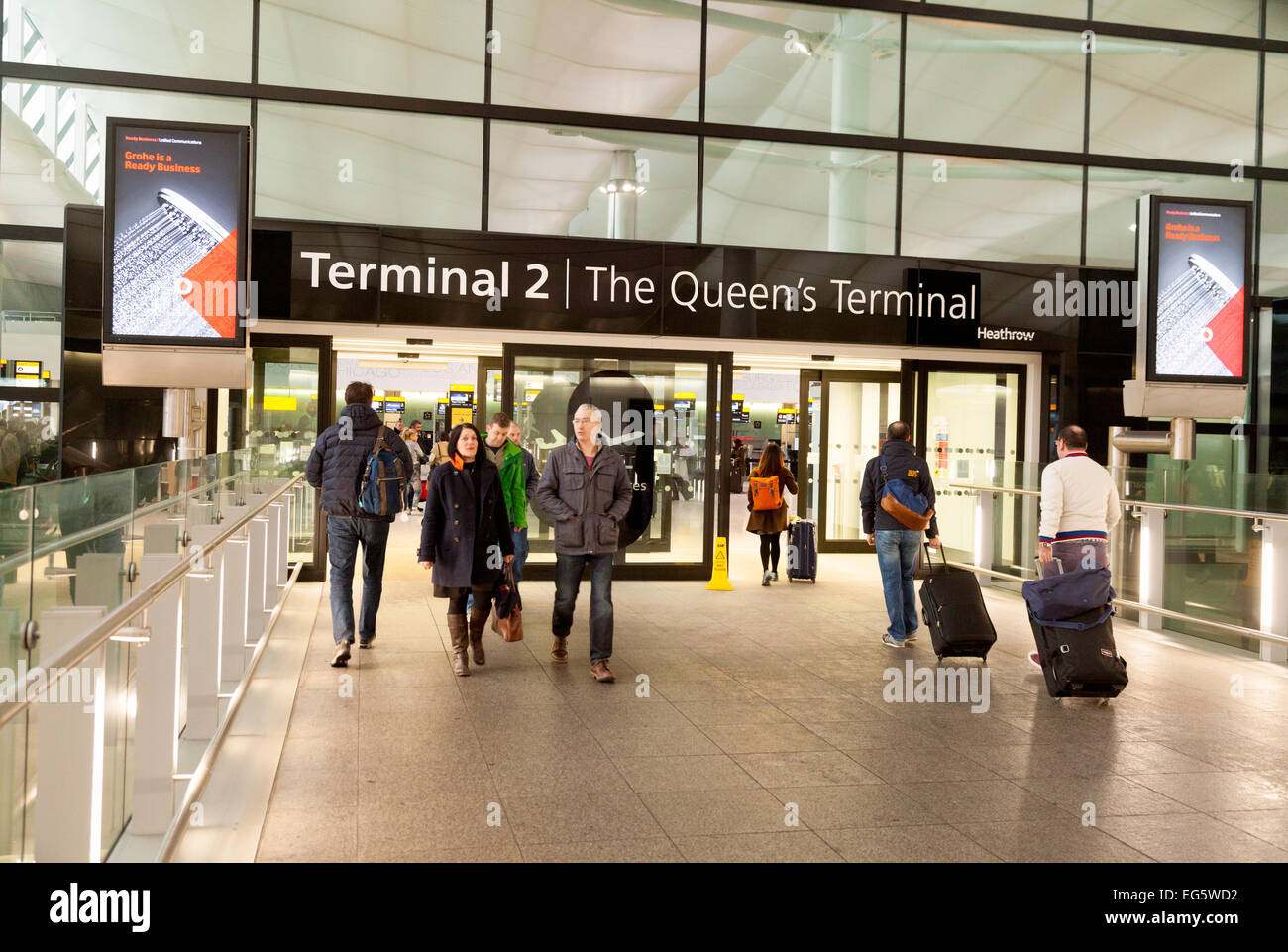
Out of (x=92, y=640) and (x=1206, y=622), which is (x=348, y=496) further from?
(x=1206, y=622)

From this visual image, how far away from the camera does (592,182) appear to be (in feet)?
41.9

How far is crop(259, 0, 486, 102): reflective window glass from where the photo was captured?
12047 mm

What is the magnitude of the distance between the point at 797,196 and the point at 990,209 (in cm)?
231

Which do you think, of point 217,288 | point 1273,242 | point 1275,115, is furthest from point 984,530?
point 217,288

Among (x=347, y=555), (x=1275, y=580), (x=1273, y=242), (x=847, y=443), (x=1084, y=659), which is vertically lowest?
(x=1084, y=659)

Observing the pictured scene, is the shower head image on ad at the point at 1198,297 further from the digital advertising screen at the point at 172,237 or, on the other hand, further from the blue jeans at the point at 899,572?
the digital advertising screen at the point at 172,237

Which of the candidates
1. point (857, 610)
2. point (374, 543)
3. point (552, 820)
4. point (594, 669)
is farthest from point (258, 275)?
point (552, 820)

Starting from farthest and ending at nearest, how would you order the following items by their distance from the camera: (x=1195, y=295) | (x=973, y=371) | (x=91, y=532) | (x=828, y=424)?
1. (x=828, y=424)
2. (x=973, y=371)
3. (x=1195, y=295)
4. (x=91, y=532)

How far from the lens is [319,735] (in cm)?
643

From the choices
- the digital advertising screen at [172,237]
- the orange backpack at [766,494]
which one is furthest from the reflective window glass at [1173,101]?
the digital advertising screen at [172,237]

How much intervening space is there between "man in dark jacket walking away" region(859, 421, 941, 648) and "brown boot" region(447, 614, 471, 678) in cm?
328

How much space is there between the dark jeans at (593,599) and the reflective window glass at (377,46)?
6298 mm

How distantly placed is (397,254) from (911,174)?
5.91 m
